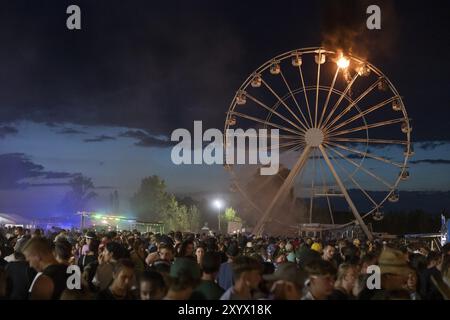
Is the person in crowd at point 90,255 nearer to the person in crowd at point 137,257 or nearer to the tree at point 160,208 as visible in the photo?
the person in crowd at point 137,257

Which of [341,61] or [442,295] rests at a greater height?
[341,61]

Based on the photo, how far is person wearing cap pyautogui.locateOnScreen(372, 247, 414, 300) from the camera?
572cm

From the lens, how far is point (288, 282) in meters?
5.16

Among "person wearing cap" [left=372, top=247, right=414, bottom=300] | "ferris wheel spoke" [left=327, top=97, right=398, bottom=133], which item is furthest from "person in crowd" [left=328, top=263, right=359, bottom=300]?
"ferris wheel spoke" [left=327, top=97, right=398, bottom=133]

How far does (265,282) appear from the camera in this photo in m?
6.23

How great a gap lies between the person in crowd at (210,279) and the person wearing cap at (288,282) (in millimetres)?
653

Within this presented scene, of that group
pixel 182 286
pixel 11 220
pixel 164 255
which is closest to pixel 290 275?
pixel 182 286

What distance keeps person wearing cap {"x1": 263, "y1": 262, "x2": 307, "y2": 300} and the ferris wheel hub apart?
26.2m

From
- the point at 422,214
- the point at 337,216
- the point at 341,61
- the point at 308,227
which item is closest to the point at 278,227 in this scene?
the point at 308,227

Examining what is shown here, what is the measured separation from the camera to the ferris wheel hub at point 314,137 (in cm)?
3136

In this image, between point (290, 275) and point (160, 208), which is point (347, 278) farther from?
point (160, 208)

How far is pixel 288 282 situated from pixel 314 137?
2689 cm
